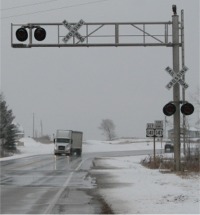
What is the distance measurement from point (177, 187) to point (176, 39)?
9.73 meters

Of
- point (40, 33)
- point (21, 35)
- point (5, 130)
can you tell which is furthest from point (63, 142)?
point (40, 33)

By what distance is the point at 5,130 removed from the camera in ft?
239

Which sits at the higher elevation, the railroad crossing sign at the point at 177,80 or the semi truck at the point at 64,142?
the railroad crossing sign at the point at 177,80

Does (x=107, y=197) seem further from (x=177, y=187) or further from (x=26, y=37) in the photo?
(x=26, y=37)

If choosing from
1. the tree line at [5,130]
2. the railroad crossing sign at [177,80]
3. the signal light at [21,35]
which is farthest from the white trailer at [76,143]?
the signal light at [21,35]

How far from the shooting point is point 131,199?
590 inches

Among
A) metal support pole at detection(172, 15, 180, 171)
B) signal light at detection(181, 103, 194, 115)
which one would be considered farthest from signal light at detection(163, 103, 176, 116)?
metal support pole at detection(172, 15, 180, 171)

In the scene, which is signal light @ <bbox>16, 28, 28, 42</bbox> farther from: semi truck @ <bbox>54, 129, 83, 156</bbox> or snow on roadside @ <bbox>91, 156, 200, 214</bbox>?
semi truck @ <bbox>54, 129, 83, 156</bbox>

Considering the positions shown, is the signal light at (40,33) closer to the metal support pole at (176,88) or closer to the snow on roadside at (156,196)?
the snow on roadside at (156,196)

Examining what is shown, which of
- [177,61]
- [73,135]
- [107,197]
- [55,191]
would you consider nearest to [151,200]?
[107,197]

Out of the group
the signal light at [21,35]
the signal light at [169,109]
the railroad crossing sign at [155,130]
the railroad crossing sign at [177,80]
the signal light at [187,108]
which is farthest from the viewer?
the railroad crossing sign at [155,130]

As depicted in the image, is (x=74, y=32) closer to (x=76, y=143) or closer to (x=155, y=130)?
(x=155, y=130)

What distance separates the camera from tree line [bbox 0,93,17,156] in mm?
72438

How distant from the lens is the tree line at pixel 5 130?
7244cm
